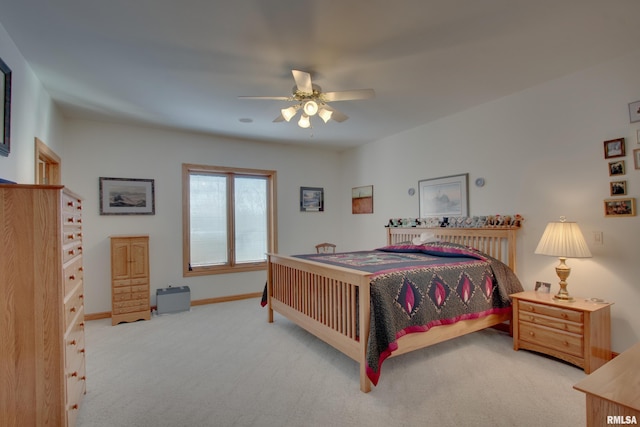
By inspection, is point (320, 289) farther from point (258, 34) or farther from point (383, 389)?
point (258, 34)

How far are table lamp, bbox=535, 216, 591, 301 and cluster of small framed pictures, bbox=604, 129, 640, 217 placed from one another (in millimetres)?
306

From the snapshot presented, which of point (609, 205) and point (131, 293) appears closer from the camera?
point (609, 205)

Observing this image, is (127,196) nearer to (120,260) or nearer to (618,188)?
(120,260)

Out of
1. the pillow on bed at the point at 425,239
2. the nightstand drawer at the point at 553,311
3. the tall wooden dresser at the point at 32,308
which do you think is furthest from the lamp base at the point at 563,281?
the tall wooden dresser at the point at 32,308

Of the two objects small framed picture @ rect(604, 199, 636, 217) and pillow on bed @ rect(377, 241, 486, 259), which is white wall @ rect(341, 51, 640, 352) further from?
pillow on bed @ rect(377, 241, 486, 259)

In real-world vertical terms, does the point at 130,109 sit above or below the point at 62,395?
above

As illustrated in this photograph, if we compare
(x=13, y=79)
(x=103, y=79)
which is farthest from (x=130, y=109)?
(x=13, y=79)

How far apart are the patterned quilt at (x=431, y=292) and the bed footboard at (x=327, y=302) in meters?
0.10

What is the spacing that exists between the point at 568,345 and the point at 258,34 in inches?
134

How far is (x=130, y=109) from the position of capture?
12.4ft

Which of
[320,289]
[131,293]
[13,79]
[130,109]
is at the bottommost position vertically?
[131,293]

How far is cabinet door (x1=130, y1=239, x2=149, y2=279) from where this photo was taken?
4.13 m

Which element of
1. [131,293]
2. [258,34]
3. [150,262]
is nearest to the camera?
[258,34]

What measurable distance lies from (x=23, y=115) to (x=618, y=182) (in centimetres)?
490
